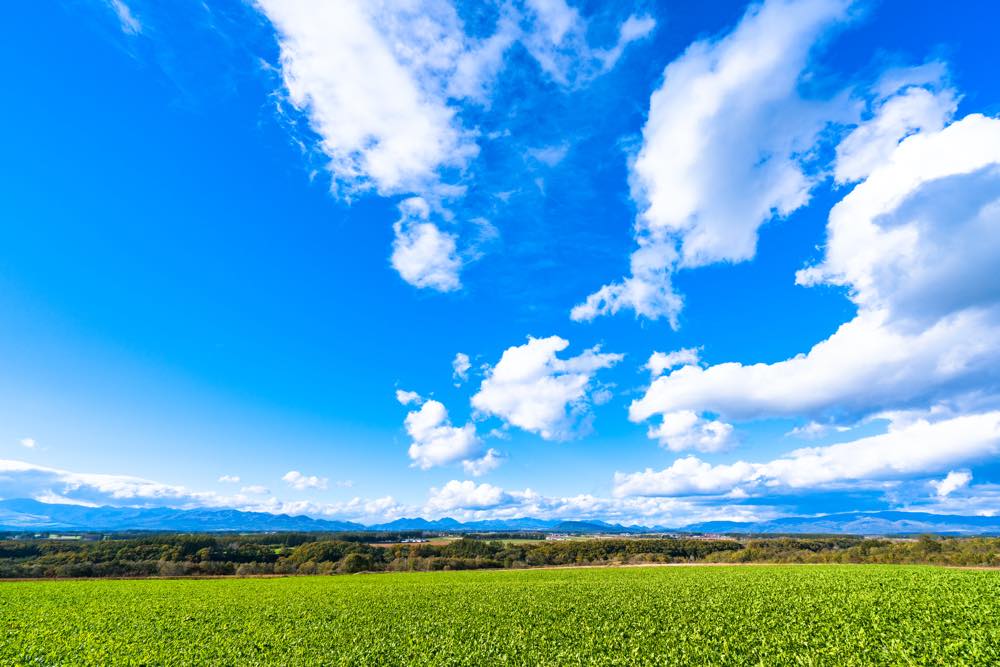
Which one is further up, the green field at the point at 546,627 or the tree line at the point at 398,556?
the tree line at the point at 398,556

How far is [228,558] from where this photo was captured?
13638cm

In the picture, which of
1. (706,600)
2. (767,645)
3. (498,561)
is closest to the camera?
(767,645)

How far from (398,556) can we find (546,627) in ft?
404

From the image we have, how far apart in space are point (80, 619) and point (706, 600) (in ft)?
182

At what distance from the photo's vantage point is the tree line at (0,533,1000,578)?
10450 cm

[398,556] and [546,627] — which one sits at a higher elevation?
[398,556]

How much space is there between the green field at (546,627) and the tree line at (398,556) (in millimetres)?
70127

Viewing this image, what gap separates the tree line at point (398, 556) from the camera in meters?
104

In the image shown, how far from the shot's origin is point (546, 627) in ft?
104

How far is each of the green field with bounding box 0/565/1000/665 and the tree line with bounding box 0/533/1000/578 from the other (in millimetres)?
70127

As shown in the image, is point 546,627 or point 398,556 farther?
point 398,556

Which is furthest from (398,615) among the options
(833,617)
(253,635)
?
(833,617)

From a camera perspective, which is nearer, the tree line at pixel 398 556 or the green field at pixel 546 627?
the green field at pixel 546 627

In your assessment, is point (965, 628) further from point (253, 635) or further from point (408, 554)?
point (408, 554)
